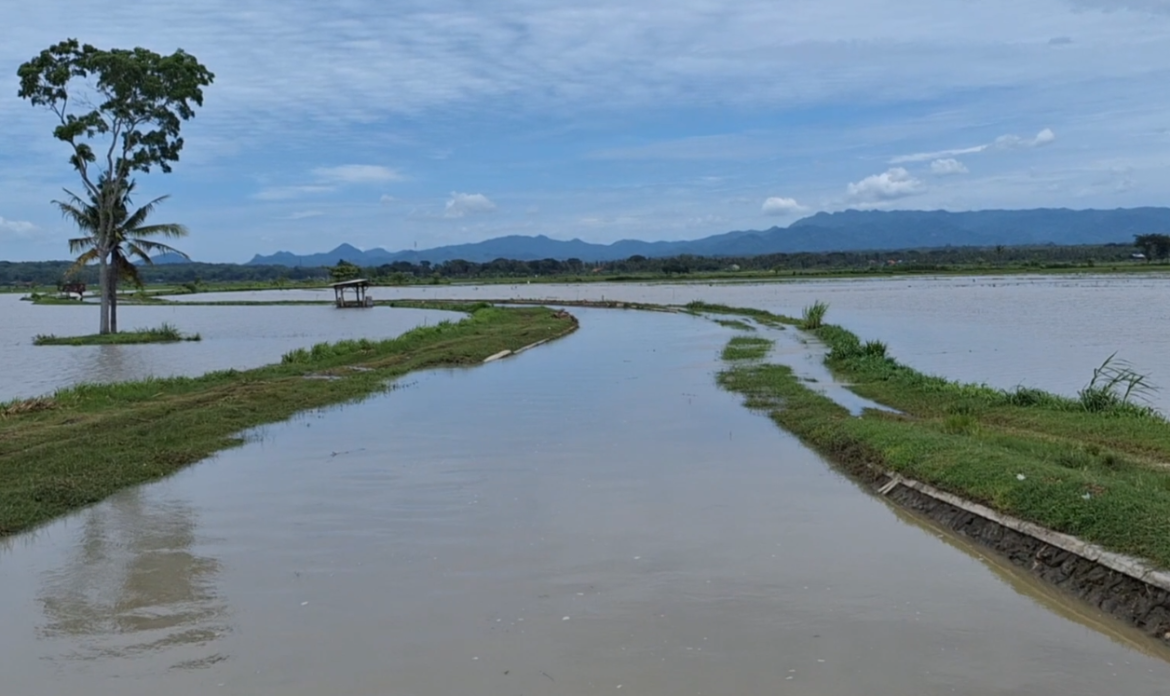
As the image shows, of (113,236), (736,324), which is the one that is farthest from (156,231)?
(736,324)

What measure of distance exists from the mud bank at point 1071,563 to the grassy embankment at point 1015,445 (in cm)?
12

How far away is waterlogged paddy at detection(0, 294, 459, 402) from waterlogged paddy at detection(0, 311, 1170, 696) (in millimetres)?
12852

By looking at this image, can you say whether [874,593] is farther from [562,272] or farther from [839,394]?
[562,272]

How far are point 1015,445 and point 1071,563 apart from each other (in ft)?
12.3

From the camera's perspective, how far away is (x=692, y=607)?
665 cm

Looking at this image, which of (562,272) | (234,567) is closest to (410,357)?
(234,567)

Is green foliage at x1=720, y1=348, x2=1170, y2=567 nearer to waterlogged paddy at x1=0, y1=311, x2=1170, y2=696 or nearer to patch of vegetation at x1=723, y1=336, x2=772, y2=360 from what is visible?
waterlogged paddy at x1=0, y1=311, x2=1170, y2=696

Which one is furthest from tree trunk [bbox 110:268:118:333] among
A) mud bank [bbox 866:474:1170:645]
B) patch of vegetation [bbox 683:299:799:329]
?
mud bank [bbox 866:474:1170:645]

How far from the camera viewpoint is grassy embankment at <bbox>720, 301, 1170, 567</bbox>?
24.0ft

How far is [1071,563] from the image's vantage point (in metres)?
7.09

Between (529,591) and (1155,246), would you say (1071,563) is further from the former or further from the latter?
(1155,246)

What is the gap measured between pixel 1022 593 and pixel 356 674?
15.9 ft

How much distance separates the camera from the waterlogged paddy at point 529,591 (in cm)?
562

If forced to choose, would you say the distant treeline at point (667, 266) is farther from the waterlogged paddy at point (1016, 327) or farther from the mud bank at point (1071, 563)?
the mud bank at point (1071, 563)
